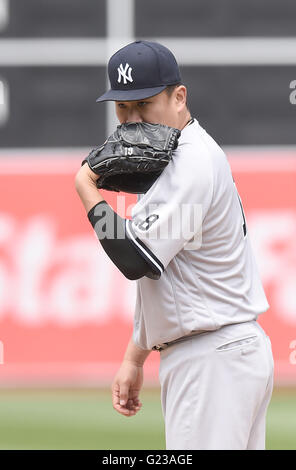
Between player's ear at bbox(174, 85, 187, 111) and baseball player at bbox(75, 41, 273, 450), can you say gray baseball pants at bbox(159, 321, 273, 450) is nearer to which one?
baseball player at bbox(75, 41, 273, 450)

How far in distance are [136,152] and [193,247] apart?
0.36 meters

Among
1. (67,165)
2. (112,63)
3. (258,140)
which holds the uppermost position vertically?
(258,140)

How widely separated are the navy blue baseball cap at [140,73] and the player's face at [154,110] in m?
0.04

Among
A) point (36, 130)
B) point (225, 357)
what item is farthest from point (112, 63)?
point (36, 130)

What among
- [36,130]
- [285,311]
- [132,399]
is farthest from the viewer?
[36,130]

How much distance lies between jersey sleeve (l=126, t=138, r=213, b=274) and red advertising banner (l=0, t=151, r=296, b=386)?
3.52 metres

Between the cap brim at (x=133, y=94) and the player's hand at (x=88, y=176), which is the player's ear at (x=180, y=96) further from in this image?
the player's hand at (x=88, y=176)

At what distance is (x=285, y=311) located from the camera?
6.84 meters

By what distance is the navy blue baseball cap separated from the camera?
3.20 meters

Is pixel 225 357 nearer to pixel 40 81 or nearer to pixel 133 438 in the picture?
pixel 133 438

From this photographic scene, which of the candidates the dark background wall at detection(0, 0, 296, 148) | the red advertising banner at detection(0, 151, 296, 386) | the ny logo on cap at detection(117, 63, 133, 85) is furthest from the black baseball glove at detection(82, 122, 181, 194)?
the dark background wall at detection(0, 0, 296, 148)

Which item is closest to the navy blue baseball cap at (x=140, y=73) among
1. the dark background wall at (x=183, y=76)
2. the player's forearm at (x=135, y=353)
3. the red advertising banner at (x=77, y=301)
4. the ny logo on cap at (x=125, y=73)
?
the ny logo on cap at (x=125, y=73)

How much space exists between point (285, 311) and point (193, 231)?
3803mm

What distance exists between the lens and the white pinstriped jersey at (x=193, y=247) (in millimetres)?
3123
